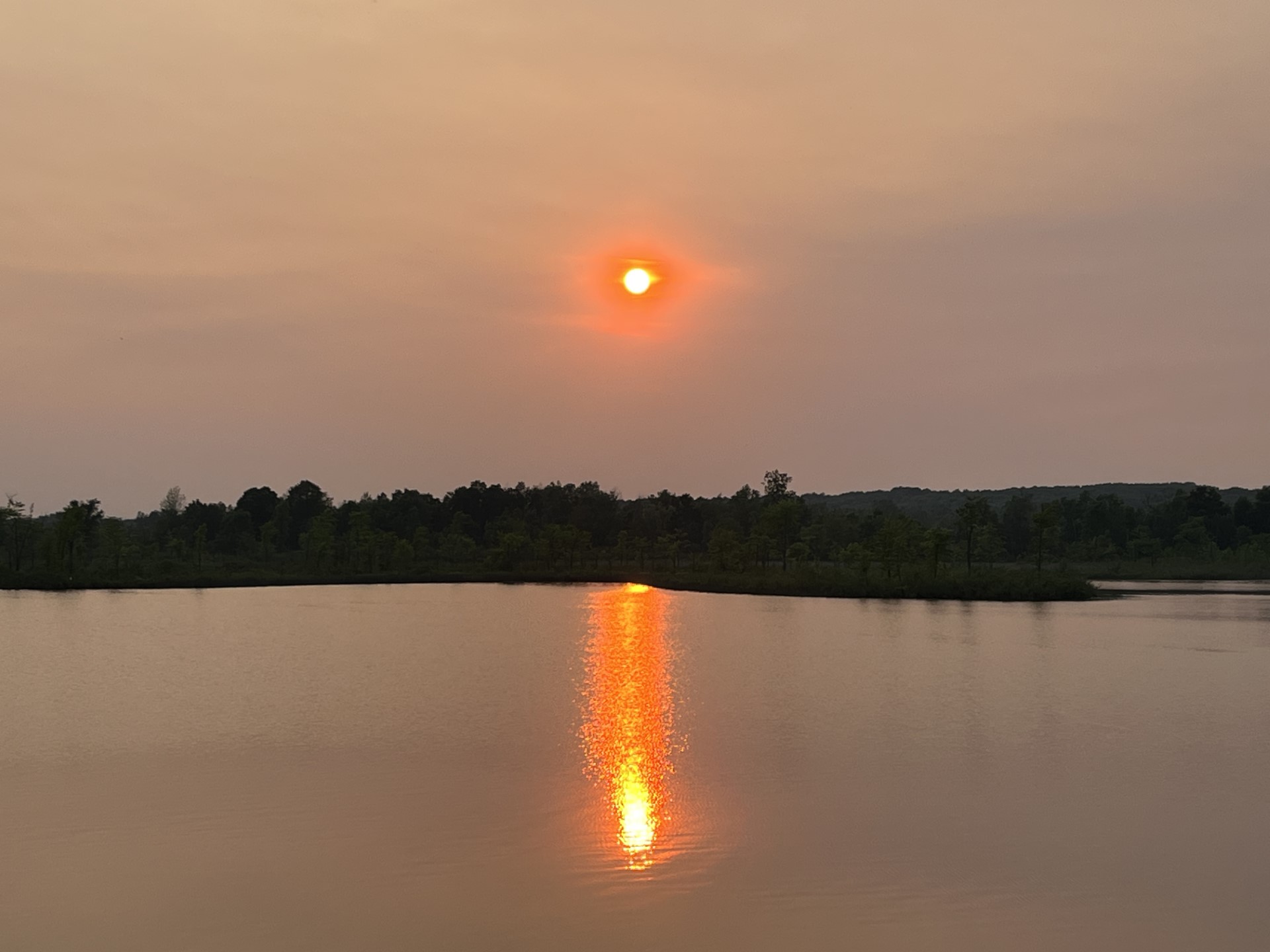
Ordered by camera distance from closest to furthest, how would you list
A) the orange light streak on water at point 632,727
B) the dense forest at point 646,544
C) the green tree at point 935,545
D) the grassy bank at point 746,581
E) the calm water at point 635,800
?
the calm water at point 635,800 → the orange light streak on water at point 632,727 → the grassy bank at point 746,581 → the green tree at point 935,545 → the dense forest at point 646,544

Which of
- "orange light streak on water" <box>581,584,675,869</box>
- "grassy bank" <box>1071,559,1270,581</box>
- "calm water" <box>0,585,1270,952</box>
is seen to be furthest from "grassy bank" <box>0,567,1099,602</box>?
"calm water" <box>0,585,1270,952</box>

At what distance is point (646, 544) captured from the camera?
102m

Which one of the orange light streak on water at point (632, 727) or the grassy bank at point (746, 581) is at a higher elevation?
the grassy bank at point (746, 581)

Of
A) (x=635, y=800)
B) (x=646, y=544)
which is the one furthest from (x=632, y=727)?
(x=646, y=544)

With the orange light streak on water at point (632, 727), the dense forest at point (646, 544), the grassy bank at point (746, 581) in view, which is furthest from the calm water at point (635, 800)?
the dense forest at point (646, 544)

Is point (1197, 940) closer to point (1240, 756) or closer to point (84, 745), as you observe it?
point (1240, 756)

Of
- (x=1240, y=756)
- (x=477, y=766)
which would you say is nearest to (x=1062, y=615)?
(x=1240, y=756)

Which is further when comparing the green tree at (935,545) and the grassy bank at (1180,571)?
the grassy bank at (1180,571)

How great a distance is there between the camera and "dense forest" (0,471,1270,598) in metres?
71.5

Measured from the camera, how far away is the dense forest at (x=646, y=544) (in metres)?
71.5

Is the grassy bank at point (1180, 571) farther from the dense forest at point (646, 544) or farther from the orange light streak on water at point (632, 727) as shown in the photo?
the orange light streak on water at point (632, 727)

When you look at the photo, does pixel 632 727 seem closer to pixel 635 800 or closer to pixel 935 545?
pixel 635 800

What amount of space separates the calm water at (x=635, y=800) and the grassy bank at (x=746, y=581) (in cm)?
2519

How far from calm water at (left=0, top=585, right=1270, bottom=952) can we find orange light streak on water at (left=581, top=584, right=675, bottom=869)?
11 centimetres
